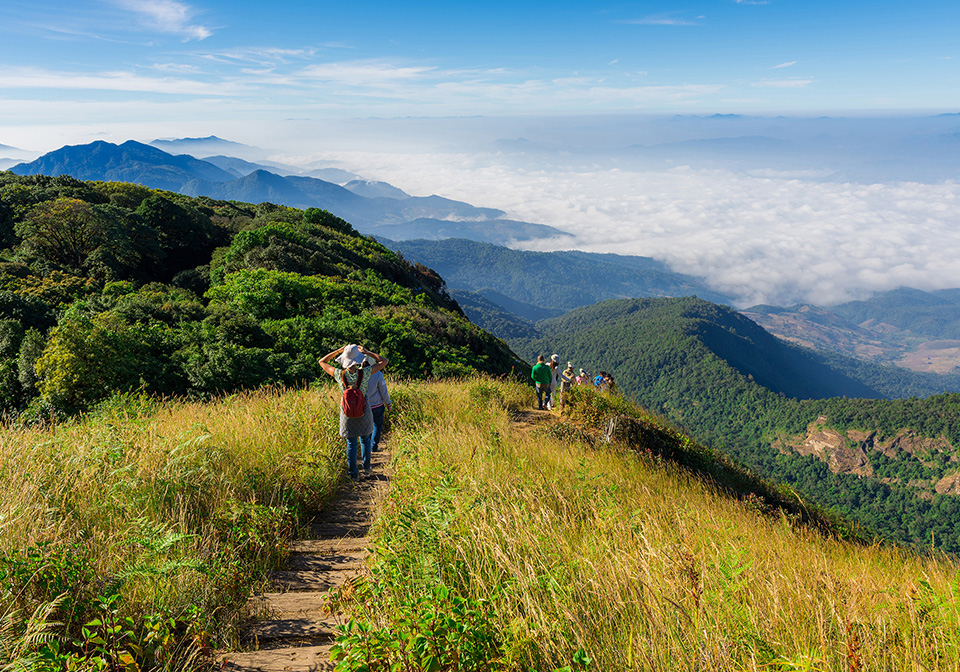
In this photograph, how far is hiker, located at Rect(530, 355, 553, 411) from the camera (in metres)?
11.4

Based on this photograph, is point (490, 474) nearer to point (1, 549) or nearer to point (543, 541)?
point (543, 541)

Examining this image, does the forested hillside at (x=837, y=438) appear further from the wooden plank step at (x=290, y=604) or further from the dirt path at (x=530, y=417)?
the wooden plank step at (x=290, y=604)

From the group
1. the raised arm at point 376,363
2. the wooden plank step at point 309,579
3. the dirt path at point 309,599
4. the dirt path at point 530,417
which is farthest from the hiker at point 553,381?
the wooden plank step at point 309,579

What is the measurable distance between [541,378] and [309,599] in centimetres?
863

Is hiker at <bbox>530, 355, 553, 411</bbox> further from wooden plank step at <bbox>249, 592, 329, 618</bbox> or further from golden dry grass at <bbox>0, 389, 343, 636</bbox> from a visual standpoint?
wooden plank step at <bbox>249, 592, 329, 618</bbox>

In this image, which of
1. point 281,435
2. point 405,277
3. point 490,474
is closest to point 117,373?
point 281,435

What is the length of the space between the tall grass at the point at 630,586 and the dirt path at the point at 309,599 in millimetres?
367

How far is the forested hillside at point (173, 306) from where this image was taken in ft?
33.9

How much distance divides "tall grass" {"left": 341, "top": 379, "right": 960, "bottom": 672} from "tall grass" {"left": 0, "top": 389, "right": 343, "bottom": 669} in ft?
3.54

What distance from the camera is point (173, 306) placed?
1549 cm

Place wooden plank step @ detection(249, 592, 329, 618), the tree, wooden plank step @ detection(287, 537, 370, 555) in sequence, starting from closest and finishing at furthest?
wooden plank step @ detection(249, 592, 329, 618)
wooden plank step @ detection(287, 537, 370, 555)
the tree

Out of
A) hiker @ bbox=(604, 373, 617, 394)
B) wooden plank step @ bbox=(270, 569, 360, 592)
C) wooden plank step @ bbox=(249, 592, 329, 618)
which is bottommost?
hiker @ bbox=(604, 373, 617, 394)

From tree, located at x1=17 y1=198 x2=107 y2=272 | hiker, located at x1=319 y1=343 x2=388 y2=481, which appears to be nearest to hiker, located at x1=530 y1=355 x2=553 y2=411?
hiker, located at x1=319 y1=343 x2=388 y2=481

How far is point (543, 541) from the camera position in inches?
126
